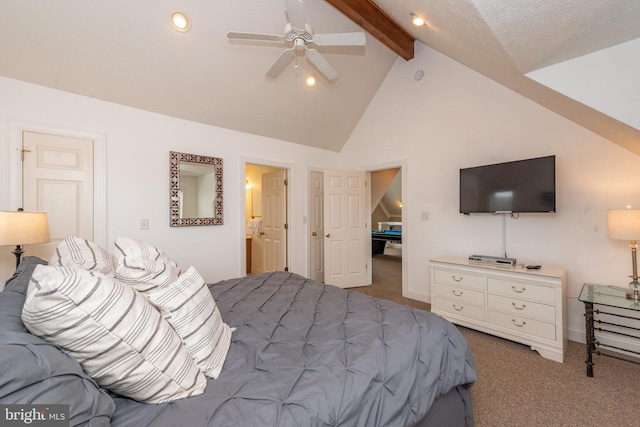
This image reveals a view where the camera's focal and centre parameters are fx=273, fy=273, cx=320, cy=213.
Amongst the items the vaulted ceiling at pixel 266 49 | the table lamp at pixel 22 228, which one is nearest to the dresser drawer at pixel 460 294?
the vaulted ceiling at pixel 266 49

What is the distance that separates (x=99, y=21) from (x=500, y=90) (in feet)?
13.3

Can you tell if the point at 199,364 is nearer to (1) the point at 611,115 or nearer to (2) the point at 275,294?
(2) the point at 275,294

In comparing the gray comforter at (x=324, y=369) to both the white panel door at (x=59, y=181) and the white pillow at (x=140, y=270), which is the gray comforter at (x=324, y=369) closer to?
the white pillow at (x=140, y=270)

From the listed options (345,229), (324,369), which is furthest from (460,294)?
(324,369)

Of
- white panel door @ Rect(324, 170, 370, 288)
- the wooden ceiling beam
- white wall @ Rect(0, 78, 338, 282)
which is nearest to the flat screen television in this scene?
white panel door @ Rect(324, 170, 370, 288)

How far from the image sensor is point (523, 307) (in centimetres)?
255

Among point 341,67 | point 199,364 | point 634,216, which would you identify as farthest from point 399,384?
point 341,67

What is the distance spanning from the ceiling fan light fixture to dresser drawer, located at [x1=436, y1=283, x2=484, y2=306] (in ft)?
8.92

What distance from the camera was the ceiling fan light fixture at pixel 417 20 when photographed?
2.54m

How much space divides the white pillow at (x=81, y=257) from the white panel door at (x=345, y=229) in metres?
3.24

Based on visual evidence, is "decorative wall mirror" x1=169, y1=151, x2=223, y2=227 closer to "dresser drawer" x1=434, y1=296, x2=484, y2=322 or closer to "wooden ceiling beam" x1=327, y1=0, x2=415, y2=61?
"wooden ceiling beam" x1=327, y1=0, x2=415, y2=61

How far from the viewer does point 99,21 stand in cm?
232

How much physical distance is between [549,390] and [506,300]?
83 cm

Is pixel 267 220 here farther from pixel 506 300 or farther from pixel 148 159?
pixel 506 300
